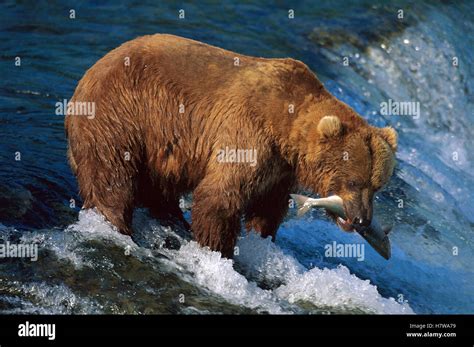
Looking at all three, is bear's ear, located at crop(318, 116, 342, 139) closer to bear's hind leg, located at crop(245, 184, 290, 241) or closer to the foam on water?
bear's hind leg, located at crop(245, 184, 290, 241)

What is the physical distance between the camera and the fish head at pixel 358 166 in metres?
8.12

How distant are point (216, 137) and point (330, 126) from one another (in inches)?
38.6

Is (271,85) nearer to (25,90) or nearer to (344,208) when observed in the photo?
(344,208)

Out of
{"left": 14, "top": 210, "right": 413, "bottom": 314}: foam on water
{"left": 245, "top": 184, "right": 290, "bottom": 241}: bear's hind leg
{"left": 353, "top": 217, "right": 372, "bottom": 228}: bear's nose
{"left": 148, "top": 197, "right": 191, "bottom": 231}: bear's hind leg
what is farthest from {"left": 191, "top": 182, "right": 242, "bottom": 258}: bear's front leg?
{"left": 353, "top": 217, "right": 372, "bottom": 228}: bear's nose

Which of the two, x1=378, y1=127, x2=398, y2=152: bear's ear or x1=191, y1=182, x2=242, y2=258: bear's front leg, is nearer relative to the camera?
x1=191, y1=182, x2=242, y2=258: bear's front leg

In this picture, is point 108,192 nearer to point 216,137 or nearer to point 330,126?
point 216,137

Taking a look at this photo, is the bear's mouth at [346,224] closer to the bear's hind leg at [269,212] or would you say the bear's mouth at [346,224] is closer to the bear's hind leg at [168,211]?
the bear's hind leg at [269,212]

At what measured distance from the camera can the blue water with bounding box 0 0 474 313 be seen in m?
7.69

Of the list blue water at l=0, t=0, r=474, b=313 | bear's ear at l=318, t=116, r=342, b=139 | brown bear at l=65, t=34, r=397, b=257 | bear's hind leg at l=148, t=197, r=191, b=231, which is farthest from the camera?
bear's hind leg at l=148, t=197, r=191, b=231

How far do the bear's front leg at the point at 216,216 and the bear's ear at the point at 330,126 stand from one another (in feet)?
2.87

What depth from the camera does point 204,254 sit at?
8203 mm

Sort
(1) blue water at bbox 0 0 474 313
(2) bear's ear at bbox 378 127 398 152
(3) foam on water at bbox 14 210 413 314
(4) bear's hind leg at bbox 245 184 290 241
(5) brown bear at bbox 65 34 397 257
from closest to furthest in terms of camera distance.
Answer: (1) blue water at bbox 0 0 474 313 → (3) foam on water at bbox 14 210 413 314 → (5) brown bear at bbox 65 34 397 257 → (2) bear's ear at bbox 378 127 398 152 → (4) bear's hind leg at bbox 245 184 290 241

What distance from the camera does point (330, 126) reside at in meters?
7.98
